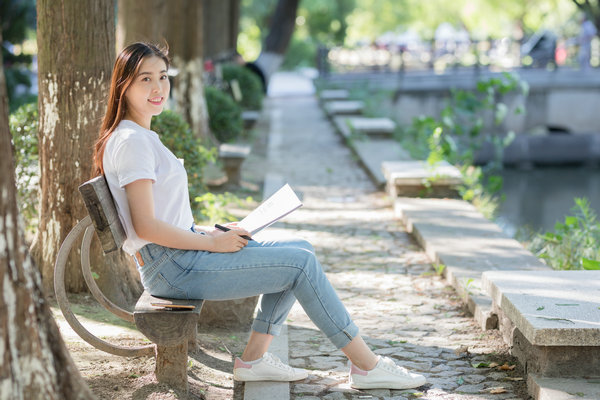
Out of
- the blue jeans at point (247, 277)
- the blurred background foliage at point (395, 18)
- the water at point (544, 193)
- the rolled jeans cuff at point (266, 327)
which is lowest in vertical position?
the water at point (544, 193)

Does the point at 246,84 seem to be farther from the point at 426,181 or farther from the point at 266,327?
the point at 266,327

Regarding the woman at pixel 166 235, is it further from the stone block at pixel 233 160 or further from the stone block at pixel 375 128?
the stone block at pixel 375 128

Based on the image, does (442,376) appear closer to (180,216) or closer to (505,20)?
(180,216)

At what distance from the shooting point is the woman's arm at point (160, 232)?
10.8 feet

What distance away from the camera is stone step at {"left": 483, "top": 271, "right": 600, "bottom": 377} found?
3.66 meters

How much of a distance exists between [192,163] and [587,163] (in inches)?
813

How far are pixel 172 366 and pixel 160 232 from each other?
705mm

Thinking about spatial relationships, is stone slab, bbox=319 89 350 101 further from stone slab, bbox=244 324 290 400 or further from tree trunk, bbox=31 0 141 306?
stone slab, bbox=244 324 290 400

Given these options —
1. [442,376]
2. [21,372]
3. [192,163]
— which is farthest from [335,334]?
[192,163]

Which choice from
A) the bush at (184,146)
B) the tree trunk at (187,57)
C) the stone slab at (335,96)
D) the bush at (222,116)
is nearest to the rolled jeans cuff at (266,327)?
the bush at (184,146)

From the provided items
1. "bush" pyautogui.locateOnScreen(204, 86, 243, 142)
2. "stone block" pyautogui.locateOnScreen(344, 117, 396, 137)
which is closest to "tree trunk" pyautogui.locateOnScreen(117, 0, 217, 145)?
"bush" pyautogui.locateOnScreen(204, 86, 243, 142)

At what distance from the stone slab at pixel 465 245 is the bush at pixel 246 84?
10823 millimetres

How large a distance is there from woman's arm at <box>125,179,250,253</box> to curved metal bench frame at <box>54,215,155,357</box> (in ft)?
1.03

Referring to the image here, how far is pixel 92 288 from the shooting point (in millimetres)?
3828
